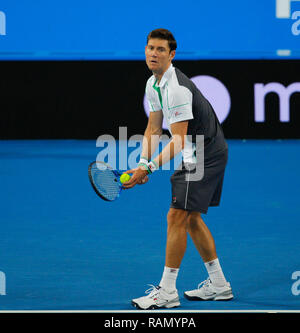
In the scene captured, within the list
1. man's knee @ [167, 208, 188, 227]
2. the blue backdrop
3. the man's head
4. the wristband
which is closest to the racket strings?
the wristband

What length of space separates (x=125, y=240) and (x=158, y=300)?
6.51ft

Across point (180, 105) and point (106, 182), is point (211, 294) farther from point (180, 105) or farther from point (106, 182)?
point (180, 105)

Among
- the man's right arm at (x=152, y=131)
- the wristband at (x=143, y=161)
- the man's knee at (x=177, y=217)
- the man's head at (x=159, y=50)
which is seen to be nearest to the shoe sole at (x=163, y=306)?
the man's knee at (x=177, y=217)

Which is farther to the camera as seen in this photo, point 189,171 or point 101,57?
point 101,57

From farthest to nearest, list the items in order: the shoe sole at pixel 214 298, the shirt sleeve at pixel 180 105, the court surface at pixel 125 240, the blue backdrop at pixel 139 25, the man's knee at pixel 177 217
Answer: the blue backdrop at pixel 139 25, the court surface at pixel 125 240, the shoe sole at pixel 214 298, the man's knee at pixel 177 217, the shirt sleeve at pixel 180 105

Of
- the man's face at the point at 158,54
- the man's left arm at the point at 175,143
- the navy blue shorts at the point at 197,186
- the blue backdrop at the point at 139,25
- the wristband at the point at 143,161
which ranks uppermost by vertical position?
the blue backdrop at the point at 139,25

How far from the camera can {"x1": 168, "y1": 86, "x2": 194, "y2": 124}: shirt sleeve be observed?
14.7ft

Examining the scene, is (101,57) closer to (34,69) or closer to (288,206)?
(34,69)

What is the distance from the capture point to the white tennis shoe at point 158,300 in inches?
177

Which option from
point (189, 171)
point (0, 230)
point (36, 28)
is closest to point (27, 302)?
point (189, 171)

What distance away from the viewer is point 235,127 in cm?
1622

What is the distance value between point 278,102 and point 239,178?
5.72 m

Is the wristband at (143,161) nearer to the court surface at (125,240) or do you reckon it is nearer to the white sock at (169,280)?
the white sock at (169,280)

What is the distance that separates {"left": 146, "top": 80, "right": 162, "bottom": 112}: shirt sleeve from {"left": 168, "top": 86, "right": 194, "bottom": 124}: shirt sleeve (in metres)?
0.23
